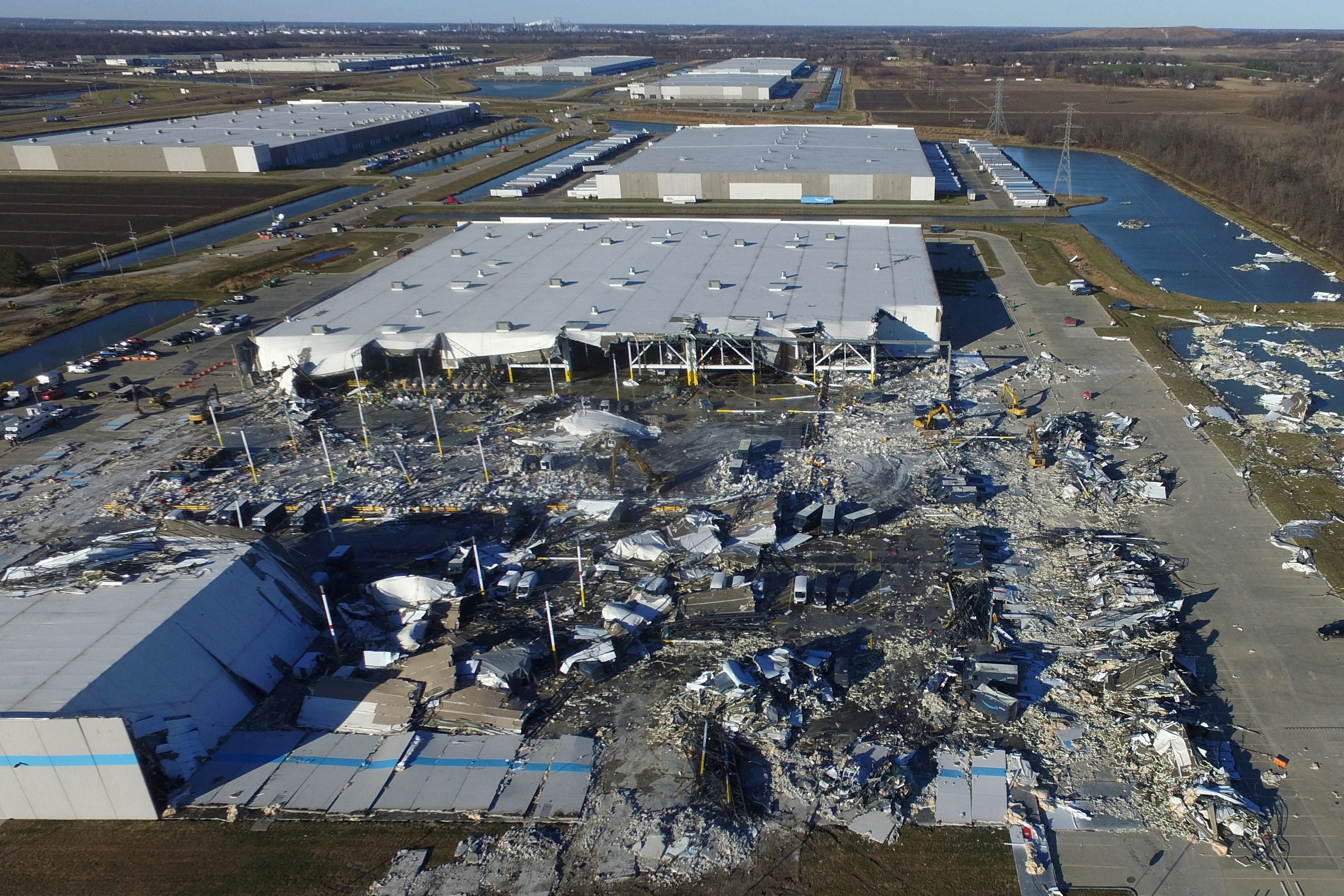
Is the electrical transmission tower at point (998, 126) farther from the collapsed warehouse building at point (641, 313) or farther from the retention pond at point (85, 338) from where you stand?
the retention pond at point (85, 338)

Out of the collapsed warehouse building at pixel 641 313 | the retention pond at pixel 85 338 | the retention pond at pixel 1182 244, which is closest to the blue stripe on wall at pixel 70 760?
the collapsed warehouse building at pixel 641 313

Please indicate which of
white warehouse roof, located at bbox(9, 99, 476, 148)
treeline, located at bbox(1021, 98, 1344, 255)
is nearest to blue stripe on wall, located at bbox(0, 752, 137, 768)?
treeline, located at bbox(1021, 98, 1344, 255)

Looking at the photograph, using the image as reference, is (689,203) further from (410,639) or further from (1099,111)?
(1099,111)

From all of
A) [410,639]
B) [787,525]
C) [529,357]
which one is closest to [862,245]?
[529,357]

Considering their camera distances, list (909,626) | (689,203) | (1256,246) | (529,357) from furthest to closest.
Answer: (689,203), (1256,246), (529,357), (909,626)

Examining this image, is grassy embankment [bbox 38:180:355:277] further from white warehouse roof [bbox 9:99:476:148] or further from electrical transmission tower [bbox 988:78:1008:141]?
electrical transmission tower [bbox 988:78:1008:141]

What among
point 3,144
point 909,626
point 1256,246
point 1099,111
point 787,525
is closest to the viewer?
point 909,626
